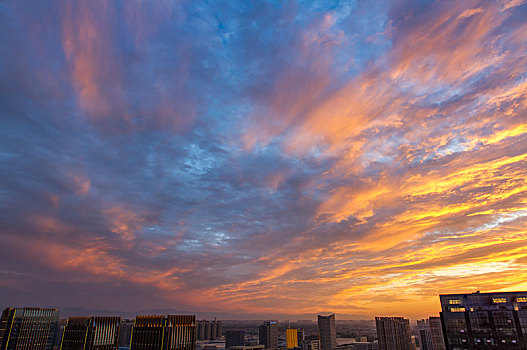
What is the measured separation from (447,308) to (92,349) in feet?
696

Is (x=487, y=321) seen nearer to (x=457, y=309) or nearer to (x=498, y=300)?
(x=498, y=300)

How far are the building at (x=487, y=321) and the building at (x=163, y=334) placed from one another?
138m

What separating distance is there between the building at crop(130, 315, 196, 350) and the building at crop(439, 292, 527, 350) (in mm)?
137716

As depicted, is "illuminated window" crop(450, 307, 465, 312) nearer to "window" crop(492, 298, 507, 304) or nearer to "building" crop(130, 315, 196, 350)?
"window" crop(492, 298, 507, 304)

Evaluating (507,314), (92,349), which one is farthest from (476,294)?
(92,349)

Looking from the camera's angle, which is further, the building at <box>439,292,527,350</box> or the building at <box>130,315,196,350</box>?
the building at <box>130,315,196,350</box>

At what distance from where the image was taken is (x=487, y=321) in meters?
157

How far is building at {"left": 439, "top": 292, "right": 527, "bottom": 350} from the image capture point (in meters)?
151

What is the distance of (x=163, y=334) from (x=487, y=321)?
165 m

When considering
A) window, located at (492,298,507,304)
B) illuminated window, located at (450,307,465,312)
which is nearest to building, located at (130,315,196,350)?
illuminated window, located at (450,307,465,312)

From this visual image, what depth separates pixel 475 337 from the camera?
157000 millimetres

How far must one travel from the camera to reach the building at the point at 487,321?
151 metres

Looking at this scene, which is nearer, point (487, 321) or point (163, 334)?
point (487, 321)

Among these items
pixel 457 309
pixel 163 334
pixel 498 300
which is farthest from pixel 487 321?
pixel 163 334
